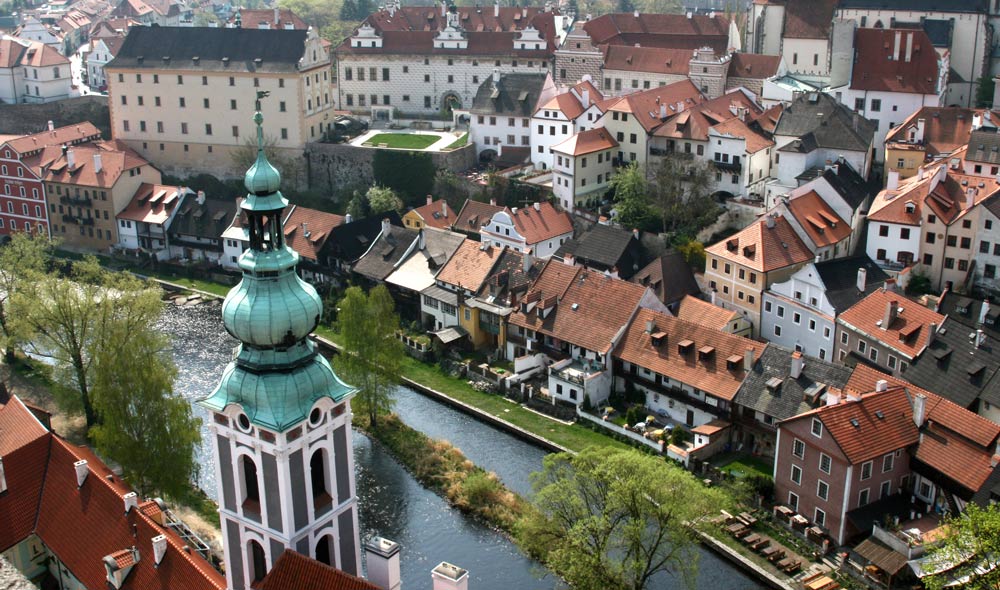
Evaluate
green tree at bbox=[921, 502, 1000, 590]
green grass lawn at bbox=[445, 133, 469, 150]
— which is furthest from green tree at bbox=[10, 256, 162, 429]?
green tree at bbox=[921, 502, 1000, 590]

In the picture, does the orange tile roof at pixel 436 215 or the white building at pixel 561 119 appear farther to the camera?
the white building at pixel 561 119

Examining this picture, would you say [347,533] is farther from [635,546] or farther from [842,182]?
[842,182]

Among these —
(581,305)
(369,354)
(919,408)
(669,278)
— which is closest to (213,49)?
(369,354)

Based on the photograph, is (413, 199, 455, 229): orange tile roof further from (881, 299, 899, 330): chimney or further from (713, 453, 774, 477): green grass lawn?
(881, 299, 899, 330): chimney

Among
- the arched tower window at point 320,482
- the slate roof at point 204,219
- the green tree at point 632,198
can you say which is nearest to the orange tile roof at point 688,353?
the green tree at point 632,198

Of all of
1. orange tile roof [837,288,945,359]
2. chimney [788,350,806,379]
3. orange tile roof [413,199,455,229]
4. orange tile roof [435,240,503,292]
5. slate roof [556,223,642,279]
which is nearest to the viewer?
chimney [788,350,806,379]

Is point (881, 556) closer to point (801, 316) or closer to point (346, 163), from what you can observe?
point (801, 316)

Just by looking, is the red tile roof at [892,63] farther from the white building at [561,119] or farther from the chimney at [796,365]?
the chimney at [796,365]
